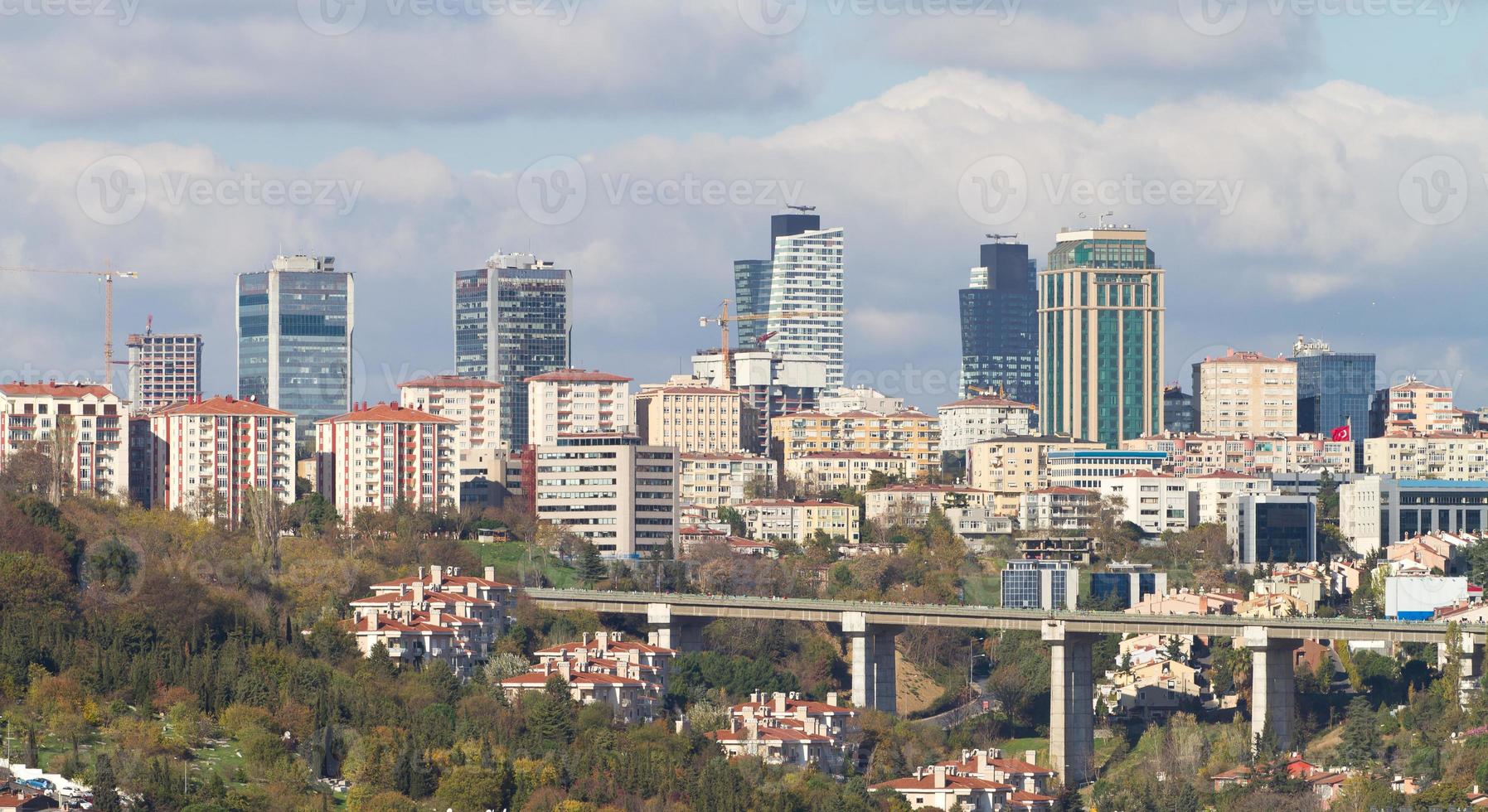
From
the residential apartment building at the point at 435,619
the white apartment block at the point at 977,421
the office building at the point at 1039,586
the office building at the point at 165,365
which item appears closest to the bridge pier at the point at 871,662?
the residential apartment building at the point at 435,619

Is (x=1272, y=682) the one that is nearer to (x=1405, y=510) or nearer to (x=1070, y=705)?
(x=1070, y=705)

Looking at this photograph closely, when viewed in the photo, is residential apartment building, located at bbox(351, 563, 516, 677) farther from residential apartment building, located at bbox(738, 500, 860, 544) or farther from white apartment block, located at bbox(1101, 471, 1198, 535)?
white apartment block, located at bbox(1101, 471, 1198, 535)

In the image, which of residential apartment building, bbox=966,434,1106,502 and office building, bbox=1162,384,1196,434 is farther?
office building, bbox=1162,384,1196,434

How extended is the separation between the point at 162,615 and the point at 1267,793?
2703cm

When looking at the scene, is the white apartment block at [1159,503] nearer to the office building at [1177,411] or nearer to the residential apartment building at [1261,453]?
the residential apartment building at [1261,453]

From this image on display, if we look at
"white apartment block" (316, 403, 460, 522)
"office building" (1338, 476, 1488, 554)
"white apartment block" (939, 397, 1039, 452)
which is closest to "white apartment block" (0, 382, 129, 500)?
"white apartment block" (316, 403, 460, 522)

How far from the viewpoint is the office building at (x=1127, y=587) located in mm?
100375

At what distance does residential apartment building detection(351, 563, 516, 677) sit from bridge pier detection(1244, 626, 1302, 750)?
68.8ft

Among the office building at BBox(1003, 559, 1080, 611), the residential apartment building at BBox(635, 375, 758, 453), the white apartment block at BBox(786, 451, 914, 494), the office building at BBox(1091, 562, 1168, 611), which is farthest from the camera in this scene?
the residential apartment building at BBox(635, 375, 758, 453)

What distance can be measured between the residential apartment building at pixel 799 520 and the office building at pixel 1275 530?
1567cm

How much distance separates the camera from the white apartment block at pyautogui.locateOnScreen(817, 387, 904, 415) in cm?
17300

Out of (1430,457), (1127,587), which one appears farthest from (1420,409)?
(1127,587)

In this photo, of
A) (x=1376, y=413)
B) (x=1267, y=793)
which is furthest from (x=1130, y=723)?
(x=1376, y=413)

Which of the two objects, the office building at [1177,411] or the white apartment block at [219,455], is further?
the office building at [1177,411]
